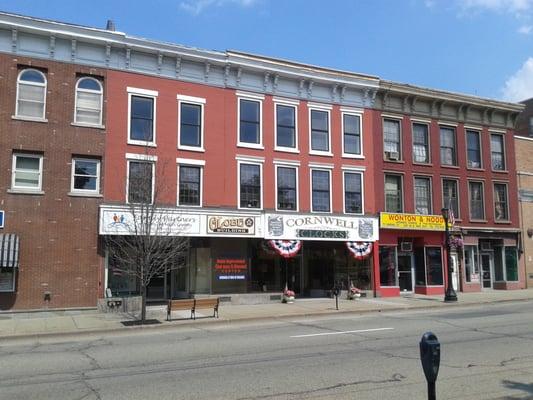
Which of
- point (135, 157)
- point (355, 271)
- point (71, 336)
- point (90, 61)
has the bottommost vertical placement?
point (71, 336)

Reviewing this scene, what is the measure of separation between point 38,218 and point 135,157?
4.45 meters

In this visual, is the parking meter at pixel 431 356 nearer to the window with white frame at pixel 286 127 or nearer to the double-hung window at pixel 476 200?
the window with white frame at pixel 286 127

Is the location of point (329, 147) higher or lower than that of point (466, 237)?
higher

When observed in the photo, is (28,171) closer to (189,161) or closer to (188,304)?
(189,161)

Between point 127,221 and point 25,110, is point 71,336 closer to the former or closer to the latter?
point 127,221

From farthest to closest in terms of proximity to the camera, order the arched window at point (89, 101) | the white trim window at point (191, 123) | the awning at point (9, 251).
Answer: the white trim window at point (191, 123) < the arched window at point (89, 101) < the awning at point (9, 251)

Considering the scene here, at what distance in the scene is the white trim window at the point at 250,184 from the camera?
24812mm

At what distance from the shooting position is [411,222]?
28391mm

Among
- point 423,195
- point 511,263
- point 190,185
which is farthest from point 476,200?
point 190,185

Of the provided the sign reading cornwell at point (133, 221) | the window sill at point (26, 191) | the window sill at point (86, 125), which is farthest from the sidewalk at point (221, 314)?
the window sill at point (86, 125)

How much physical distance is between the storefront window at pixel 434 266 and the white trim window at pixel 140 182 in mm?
15602

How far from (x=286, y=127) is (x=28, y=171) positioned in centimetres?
1170

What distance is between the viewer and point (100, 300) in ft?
68.5

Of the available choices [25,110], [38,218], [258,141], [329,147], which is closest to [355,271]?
[329,147]
